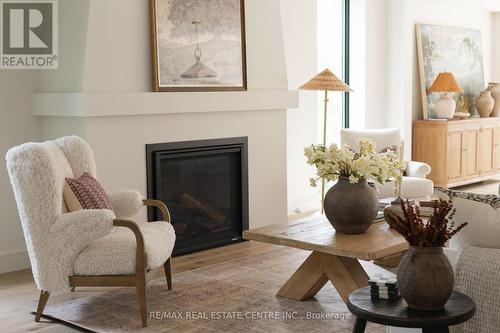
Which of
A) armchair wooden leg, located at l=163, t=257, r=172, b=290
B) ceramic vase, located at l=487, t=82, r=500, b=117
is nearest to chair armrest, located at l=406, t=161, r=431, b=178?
armchair wooden leg, located at l=163, t=257, r=172, b=290

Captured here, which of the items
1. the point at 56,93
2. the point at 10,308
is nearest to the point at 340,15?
the point at 56,93

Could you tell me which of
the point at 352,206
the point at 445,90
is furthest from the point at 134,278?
the point at 445,90

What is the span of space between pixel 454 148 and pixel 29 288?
5904 mm

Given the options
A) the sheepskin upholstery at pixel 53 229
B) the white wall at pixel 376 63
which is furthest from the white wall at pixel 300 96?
the sheepskin upholstery at pixel 53 229

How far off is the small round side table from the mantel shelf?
292 cm

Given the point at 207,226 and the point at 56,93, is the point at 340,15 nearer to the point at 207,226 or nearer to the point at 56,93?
the point at 207,226

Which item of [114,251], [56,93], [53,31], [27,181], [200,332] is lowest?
[200,332]

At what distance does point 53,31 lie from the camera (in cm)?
533

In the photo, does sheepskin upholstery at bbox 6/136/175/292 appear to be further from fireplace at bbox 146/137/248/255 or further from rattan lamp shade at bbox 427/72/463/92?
rattan lamp shade at bbox 427/72/463/92

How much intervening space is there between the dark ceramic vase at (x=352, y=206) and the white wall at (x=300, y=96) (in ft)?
10.7

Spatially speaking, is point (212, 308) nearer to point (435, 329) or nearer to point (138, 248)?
point (138, 248)

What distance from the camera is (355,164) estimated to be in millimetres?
4219

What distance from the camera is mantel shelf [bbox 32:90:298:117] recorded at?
510 cm

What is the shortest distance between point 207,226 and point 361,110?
10.6 ft
